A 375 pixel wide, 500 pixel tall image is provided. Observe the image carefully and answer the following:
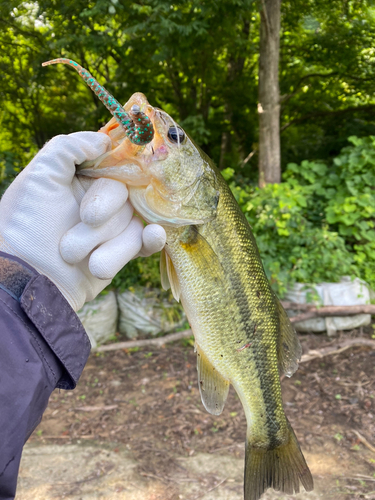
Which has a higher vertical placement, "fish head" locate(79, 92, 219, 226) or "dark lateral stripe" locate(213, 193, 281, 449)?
"fish head" locate(79, 92, 219, 226)

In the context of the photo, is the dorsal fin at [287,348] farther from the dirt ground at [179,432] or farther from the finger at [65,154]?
the dirt ground at [179,432]

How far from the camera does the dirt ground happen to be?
8.64ft

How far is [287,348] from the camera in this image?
1771mm

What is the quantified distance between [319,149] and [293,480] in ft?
21.4

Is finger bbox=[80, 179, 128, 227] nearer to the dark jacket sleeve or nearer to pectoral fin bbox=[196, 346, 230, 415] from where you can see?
the dark jacket sleeve

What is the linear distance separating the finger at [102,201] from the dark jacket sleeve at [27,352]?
29cm

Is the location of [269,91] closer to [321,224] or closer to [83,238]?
[321,224]

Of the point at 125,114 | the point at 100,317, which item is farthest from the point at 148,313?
the point at 125,114

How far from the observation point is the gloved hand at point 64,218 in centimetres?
134

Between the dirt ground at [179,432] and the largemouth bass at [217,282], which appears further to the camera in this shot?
the dirt ground at [179,432]

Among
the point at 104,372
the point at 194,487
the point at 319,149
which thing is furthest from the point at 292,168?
the point at 194,487

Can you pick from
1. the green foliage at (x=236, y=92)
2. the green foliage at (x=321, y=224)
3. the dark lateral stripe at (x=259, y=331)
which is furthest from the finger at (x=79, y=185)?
the green foliage at (x=321, y=224)

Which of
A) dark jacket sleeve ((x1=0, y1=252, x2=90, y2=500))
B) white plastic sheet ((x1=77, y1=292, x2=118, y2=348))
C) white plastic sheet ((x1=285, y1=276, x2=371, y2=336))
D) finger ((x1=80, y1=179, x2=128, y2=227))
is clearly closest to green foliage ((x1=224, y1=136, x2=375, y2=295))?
white plastic sheet ((x1=285, y1=276, x2=371, y2=336))

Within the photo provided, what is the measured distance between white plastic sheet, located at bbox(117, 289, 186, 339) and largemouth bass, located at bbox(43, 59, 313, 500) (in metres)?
2.99
